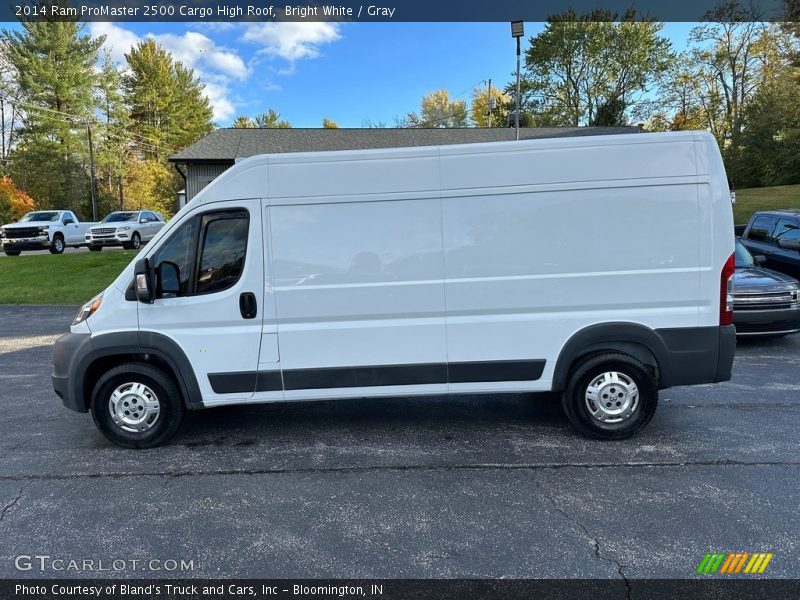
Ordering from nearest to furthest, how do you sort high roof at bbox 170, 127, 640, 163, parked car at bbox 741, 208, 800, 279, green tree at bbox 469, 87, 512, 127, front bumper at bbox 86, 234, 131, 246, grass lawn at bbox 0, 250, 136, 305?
parked car at bbox 741, 208, 800, 279 < grass lawn at bbox 0, 250, 136, 305 < high roof at bbox 170, 127, 640, 163 < front bumper at bbox 86, 234, 131, 246 < green tree at bbox 469, 87, 512, 127

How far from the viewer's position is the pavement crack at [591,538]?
265cm

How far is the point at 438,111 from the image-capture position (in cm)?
6162

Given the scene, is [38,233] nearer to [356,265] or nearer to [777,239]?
[356,265]

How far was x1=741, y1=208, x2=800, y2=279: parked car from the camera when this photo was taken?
31.9ft

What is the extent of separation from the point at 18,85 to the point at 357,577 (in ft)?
164

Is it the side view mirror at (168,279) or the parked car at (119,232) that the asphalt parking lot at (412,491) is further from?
the parked car at (119,232)

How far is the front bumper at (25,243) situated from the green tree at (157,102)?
29.5 metres

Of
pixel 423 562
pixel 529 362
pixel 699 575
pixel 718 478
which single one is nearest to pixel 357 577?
pixel 423 562

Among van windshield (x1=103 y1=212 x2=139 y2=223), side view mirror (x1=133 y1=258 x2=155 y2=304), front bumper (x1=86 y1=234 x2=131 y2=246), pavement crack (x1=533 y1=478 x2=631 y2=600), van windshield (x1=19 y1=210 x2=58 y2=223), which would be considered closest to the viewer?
pavement crack (x1=533 y1=478 x2=631 y2=600)

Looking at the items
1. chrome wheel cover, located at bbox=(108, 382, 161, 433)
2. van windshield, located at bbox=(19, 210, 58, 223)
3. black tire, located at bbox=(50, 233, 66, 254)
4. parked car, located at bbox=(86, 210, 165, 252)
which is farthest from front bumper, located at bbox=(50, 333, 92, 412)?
van windshield, located at bbox=(19, 210, 58, 223)

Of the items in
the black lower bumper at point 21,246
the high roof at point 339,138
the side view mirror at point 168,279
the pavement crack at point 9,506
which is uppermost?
the high roof at point 339,138

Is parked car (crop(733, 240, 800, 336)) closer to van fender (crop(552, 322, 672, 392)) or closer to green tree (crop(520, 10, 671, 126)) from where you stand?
van fender (crop(552, 322, 672, 392))

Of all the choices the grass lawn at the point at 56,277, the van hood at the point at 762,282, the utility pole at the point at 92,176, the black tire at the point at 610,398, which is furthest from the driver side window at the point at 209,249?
the utility pole at the point at 92,176

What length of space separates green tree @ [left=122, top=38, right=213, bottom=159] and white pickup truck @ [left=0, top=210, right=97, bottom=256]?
2810 cm
